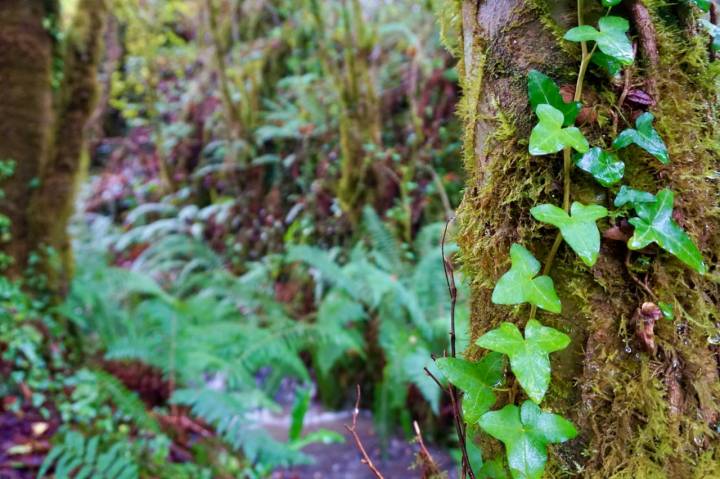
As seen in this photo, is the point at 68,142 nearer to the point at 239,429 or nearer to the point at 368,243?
the point at 239,429

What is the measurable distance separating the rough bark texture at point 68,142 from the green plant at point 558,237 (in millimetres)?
3409

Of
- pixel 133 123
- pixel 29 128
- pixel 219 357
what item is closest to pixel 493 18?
→ pixel 219 357

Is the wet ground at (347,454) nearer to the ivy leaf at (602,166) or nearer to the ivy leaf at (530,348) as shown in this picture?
the ivy leaf at (530,348)

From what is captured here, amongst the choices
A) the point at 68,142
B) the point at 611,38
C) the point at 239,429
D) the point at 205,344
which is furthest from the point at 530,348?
the point at 68,142

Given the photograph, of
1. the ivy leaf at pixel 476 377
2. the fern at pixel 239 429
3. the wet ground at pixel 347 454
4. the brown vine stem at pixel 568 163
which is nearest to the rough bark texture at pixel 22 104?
the fern at pixel 239 429

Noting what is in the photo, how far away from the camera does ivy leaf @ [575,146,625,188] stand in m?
0.72

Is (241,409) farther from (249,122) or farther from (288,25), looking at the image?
(288,25)

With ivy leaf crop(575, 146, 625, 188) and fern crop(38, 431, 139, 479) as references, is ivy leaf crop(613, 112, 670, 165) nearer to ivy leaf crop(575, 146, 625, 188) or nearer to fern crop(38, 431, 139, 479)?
ivy leaf crop(575, 146, 625, 188)

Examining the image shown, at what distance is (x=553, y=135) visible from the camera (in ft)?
2.33

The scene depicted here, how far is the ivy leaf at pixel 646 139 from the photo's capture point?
2.35ft

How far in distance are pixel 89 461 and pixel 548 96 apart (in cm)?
243

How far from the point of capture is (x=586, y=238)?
2.25 feet

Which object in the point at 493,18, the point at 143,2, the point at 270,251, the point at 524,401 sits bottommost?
the point at 270,251

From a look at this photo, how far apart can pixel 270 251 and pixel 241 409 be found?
9.64 ft
